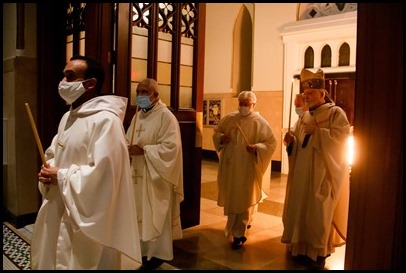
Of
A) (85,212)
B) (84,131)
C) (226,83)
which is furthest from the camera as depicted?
(226,83)

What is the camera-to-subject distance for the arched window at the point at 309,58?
916 centimetres

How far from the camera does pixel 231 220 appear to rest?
14.4 feet

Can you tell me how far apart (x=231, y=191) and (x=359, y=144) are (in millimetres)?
2918

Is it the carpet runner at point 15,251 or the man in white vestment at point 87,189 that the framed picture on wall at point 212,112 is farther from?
the man in white vestment at point 87,189

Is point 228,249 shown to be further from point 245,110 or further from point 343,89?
point 343,89

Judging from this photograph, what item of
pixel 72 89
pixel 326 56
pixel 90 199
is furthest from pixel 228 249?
pixel 326 56

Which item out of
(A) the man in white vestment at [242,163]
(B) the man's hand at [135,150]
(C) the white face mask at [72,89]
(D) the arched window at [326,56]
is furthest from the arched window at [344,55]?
(C) the white face mask at [72,89]

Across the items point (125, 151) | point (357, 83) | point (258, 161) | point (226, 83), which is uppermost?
point (226, 83)

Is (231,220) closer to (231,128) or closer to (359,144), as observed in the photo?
(231,128)

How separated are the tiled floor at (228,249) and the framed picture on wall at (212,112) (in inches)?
247

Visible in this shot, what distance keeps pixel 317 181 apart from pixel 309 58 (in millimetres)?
6234

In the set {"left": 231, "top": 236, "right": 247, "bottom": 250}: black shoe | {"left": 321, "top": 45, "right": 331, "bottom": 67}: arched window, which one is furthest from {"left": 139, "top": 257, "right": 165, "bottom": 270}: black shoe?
{"left": 321, "top": 45, "right": 331, "bottom": 67}: arched window

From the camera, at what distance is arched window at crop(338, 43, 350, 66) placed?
8492 millimetres

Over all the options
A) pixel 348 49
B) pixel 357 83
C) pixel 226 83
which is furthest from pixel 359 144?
pixel 226 83
